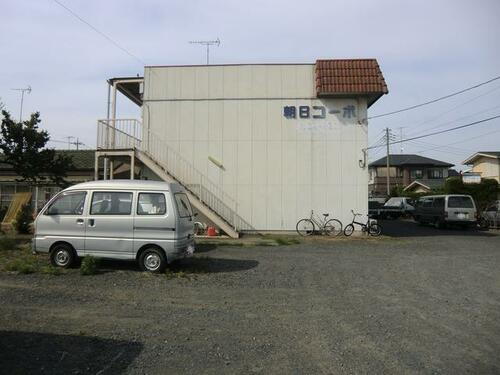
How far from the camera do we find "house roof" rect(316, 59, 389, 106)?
16562mm

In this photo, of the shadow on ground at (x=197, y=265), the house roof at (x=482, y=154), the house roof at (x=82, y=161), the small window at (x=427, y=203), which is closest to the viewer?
the shadow on ground at (x=197, y=265)

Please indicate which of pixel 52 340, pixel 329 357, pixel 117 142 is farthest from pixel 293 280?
pixel 117 142

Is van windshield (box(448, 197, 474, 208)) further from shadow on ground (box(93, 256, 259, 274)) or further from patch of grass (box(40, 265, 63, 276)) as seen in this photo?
patch of grass (box(40, 265, 63, 276))

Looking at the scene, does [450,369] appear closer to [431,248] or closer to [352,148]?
[431,248]

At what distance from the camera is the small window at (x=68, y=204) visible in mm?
9156

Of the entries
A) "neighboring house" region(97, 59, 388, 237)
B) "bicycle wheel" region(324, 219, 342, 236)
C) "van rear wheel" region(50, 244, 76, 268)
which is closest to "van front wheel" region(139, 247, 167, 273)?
"van rear wheel" region(50, 244, 76, 268)

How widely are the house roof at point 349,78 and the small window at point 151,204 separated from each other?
980cm

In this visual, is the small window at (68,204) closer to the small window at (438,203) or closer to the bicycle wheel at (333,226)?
the bicycle wheel at (333,226)

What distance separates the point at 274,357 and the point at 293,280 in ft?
13.3

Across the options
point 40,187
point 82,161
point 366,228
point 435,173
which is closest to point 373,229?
point 366,228

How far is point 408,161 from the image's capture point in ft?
194

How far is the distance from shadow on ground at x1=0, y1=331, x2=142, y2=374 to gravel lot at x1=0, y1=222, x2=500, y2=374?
0.02 metres

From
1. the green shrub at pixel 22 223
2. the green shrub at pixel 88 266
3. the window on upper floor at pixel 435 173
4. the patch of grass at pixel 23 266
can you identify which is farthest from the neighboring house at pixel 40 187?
the window on upper floor at pixel 435 173

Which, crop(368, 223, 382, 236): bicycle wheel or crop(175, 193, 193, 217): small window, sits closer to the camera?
crop(175, 193, 193, 217): small window
